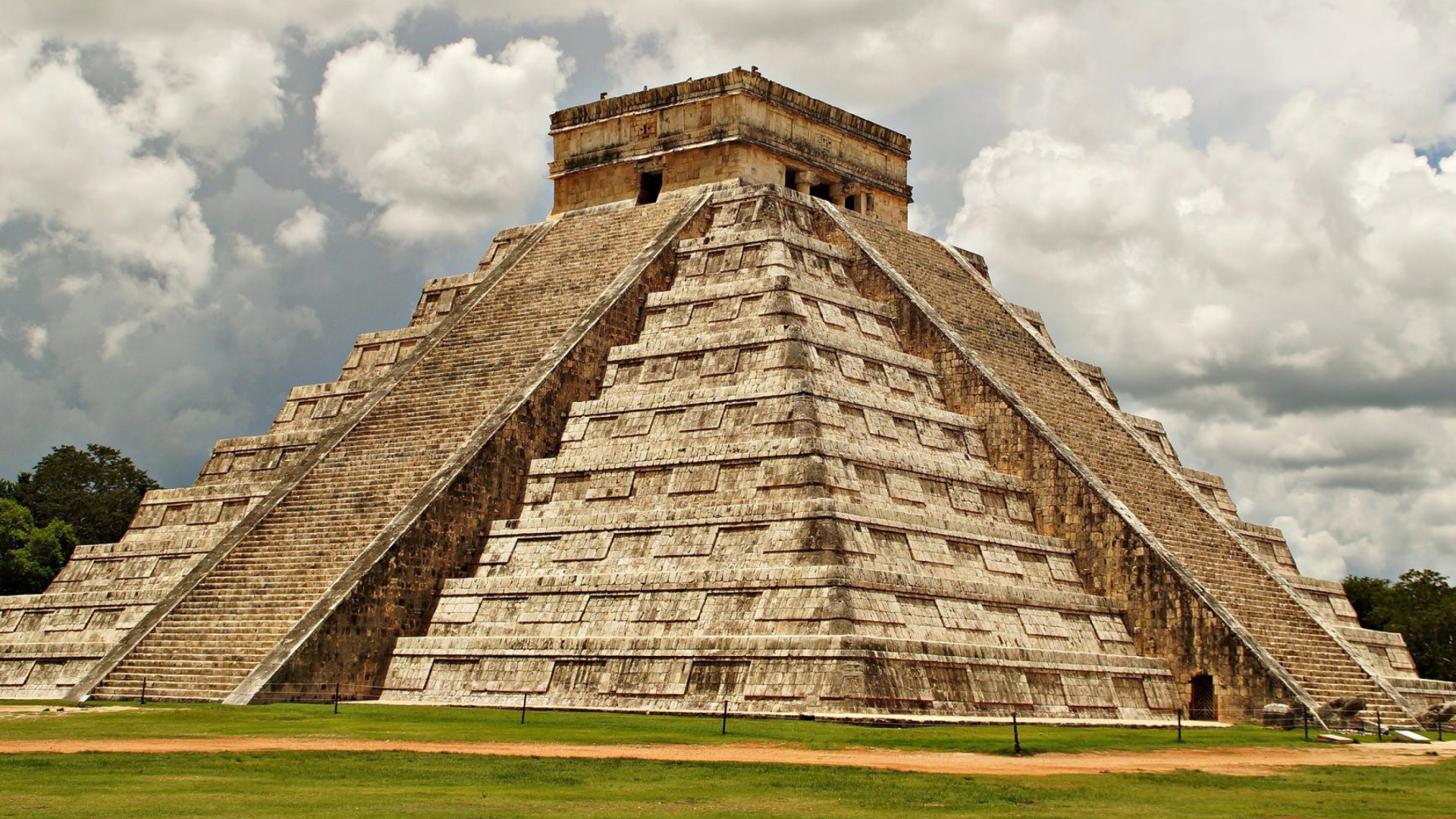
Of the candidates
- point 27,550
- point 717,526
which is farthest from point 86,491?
point 717,526

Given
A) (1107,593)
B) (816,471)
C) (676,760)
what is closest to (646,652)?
(816,471)

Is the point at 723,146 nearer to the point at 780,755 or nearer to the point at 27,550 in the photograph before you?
the point at 780,755

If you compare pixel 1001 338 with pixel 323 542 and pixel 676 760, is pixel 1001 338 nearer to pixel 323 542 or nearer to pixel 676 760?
pixel 323 542

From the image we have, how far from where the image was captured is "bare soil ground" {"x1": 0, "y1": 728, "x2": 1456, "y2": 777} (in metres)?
15.3

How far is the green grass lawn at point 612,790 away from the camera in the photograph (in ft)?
39.2

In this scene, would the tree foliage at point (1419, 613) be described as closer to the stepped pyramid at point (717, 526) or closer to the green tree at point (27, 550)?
the stepped pyramid at point (717, 526)

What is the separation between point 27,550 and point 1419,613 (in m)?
34.9

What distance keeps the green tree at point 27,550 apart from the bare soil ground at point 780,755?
21687 mm

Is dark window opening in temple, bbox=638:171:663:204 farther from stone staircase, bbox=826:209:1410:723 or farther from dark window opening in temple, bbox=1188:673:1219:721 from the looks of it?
dark window opening in temple, bbox=1188:673:1219:721

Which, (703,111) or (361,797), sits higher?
(703,111)

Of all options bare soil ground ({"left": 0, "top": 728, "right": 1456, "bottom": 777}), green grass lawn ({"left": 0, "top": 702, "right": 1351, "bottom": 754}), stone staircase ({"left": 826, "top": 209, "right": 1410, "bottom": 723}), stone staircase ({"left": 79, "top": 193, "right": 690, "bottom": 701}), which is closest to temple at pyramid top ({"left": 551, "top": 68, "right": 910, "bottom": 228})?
stone staircase ({"left": 79, "top": 193, "right": 690, "bottom": 701})

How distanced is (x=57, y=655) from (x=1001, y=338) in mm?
17210

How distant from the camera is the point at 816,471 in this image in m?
22.0

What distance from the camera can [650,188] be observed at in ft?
110
